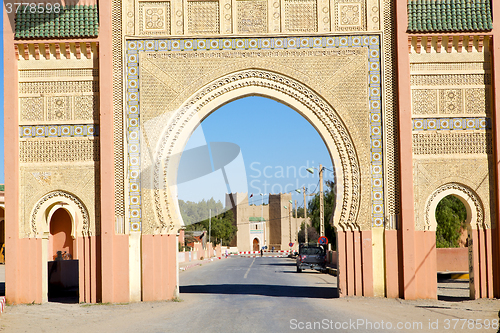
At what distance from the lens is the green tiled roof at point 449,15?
11180 millimetres

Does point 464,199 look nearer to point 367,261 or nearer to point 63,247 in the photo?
point 367,261

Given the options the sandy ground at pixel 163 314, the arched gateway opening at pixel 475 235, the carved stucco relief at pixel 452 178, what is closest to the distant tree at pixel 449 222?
the arched gateway opening at pixel 475 235

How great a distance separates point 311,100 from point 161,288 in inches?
192

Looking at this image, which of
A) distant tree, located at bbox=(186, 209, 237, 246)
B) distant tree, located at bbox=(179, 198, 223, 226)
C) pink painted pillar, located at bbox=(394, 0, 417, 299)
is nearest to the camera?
pink painted pillar, located at bbox=(394, 0, 417, 299)

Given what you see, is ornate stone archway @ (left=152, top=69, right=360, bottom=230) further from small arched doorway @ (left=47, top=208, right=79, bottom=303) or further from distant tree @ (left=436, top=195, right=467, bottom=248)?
distant tree @ (left=436, top=195, right=467, bottom=248)

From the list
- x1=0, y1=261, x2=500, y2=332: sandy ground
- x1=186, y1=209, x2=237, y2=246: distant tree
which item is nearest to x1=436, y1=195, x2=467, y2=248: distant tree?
x1=0, y1=261, x2=500, y2=332: sandy ground

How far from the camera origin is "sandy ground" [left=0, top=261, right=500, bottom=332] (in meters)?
8.26

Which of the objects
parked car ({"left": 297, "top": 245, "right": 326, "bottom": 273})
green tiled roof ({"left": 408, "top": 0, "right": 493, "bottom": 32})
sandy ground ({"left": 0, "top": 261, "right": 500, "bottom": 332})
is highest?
green tiled roof ({"left": 408, "top": 0, "right": 493, "bottom": 32})

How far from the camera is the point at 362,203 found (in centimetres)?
1128

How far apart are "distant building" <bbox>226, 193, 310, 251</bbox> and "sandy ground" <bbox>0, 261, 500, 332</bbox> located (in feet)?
236

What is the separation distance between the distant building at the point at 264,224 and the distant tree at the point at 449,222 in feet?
183

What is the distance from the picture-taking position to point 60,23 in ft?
37.3

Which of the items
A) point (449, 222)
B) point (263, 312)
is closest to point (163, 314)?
point (263, 312)

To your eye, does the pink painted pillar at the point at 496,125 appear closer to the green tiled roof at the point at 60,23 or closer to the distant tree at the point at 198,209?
the green tiled roof at the point at 60,23
